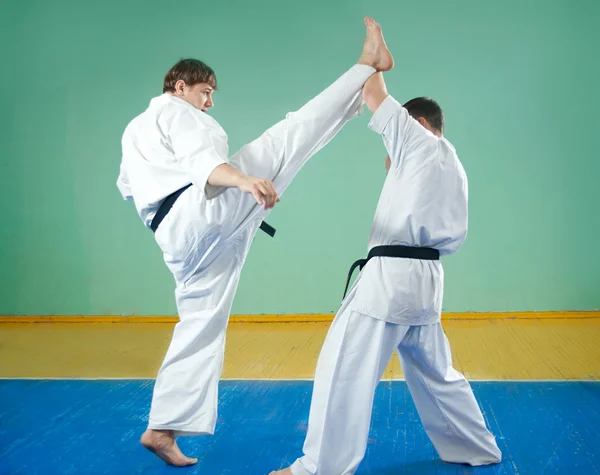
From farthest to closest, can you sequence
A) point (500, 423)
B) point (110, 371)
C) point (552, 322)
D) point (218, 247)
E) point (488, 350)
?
1. point (552, 322)
2. point (488, 350)
3. point (110, 371)
4. point (500, 423)
5. point (218, 247)

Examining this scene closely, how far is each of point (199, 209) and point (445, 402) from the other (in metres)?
0.99

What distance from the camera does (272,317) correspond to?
4820 millimetres

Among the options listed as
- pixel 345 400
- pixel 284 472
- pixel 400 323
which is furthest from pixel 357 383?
pixel 284 472

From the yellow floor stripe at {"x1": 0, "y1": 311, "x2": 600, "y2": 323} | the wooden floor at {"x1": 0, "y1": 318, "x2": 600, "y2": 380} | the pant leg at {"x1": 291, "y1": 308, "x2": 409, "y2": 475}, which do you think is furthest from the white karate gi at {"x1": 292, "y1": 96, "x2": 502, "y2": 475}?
the yellow floor stripe at {"x1": 0, "y1": 311, "x2": 600, "y2": 323}

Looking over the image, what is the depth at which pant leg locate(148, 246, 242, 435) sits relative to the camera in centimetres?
207

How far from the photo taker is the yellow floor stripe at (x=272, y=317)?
468cm

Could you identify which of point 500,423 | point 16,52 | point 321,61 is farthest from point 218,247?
point 16,52

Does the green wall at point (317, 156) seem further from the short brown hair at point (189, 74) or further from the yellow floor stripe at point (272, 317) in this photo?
the short brown hair at point (189, 74)

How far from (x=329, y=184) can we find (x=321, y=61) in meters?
0.95

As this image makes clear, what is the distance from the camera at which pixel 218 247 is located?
6.92ft

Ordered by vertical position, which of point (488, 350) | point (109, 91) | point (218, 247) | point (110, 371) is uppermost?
point (109, 91)

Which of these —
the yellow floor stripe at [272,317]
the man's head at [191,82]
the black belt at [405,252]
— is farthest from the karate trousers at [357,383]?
the yellow floor stripe at [272,317]

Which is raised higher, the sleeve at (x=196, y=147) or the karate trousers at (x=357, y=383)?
the sleeve at (x=196, y=147)

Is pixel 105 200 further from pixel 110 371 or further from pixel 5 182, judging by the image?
pixel 110 371
